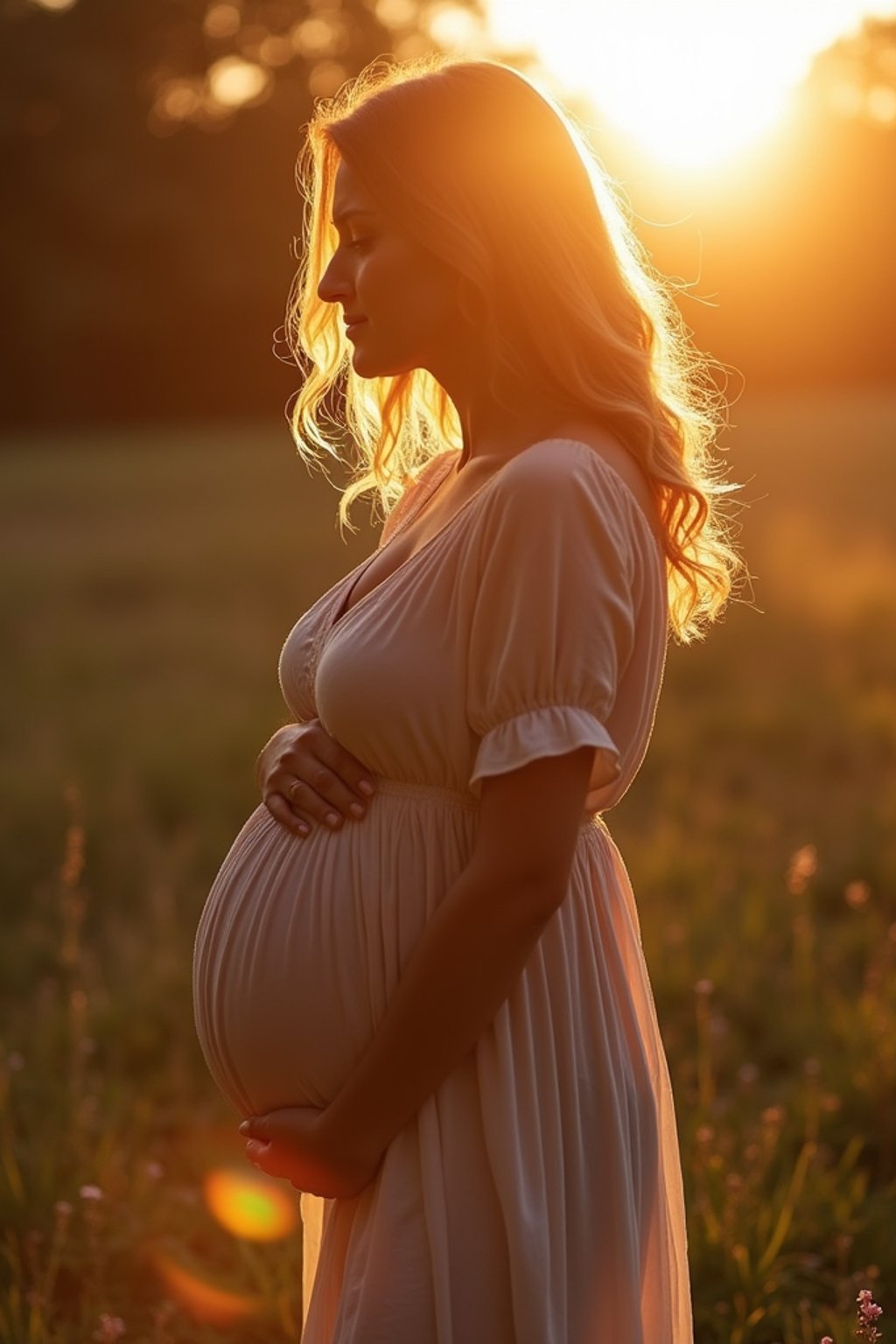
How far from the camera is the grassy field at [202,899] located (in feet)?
10.7

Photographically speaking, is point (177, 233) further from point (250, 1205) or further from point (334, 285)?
point (334, 285)

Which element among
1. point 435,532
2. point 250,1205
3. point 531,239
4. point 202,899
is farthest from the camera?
point 202,899

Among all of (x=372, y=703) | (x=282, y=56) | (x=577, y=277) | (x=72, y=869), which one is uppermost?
(x=282, y=56)

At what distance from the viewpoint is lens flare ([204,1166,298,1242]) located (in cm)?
366

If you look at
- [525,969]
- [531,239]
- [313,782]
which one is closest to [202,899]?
[313,782]

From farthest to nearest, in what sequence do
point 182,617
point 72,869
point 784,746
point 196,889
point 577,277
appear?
1. point 182,617
2. point 784,746
3. point 196,889
4. point 72,869
5. point 577,277

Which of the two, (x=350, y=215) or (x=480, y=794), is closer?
(x=480, y=794)

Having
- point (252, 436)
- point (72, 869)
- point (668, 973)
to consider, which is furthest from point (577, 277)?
point (252, 436)

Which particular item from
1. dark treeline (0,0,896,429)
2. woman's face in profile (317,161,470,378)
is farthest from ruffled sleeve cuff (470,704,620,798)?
dark treeline (0,0,896,429)

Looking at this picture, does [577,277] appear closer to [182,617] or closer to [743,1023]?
[743,1023]

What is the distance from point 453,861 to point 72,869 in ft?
5.47

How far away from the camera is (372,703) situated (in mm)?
1814

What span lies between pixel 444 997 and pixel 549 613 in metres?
0.43

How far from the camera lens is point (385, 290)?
190 centimetres
